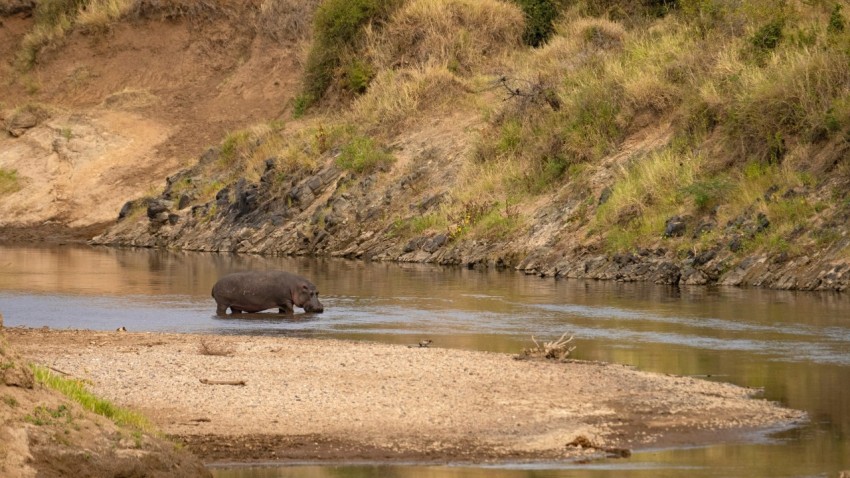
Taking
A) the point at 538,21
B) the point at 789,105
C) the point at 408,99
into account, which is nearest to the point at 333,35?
the point at 408,99

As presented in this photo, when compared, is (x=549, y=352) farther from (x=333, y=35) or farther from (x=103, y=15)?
(x=103, y=15)

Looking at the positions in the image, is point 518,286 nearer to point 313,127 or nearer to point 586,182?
point 586,182

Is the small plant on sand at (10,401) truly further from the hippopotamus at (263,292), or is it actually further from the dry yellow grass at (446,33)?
the dry yellow grass at (446,33)

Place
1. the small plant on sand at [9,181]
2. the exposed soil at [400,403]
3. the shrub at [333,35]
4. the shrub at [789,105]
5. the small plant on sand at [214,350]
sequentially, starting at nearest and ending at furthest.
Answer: the exposed soil at [400,403] < the small plant on sand at [214,350] < the shrub at [789,105] < the shrub at [333,35] < the small plant on sand at [9,181]

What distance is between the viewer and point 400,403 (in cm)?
1376

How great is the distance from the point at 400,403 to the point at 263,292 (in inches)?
363

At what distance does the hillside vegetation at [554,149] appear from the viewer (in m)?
28.8

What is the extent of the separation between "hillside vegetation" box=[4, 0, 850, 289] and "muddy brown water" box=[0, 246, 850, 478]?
5.69 ft

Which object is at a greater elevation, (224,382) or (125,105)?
(125,105)

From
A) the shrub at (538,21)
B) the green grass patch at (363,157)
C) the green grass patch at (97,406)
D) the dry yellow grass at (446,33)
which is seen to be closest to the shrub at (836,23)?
the green grass patch at (363,157)

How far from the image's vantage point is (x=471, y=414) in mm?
13461

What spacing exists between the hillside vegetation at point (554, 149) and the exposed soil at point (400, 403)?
1162cm

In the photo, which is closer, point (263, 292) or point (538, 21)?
point (263, 292)

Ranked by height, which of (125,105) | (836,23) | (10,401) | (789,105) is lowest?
(10,401)
